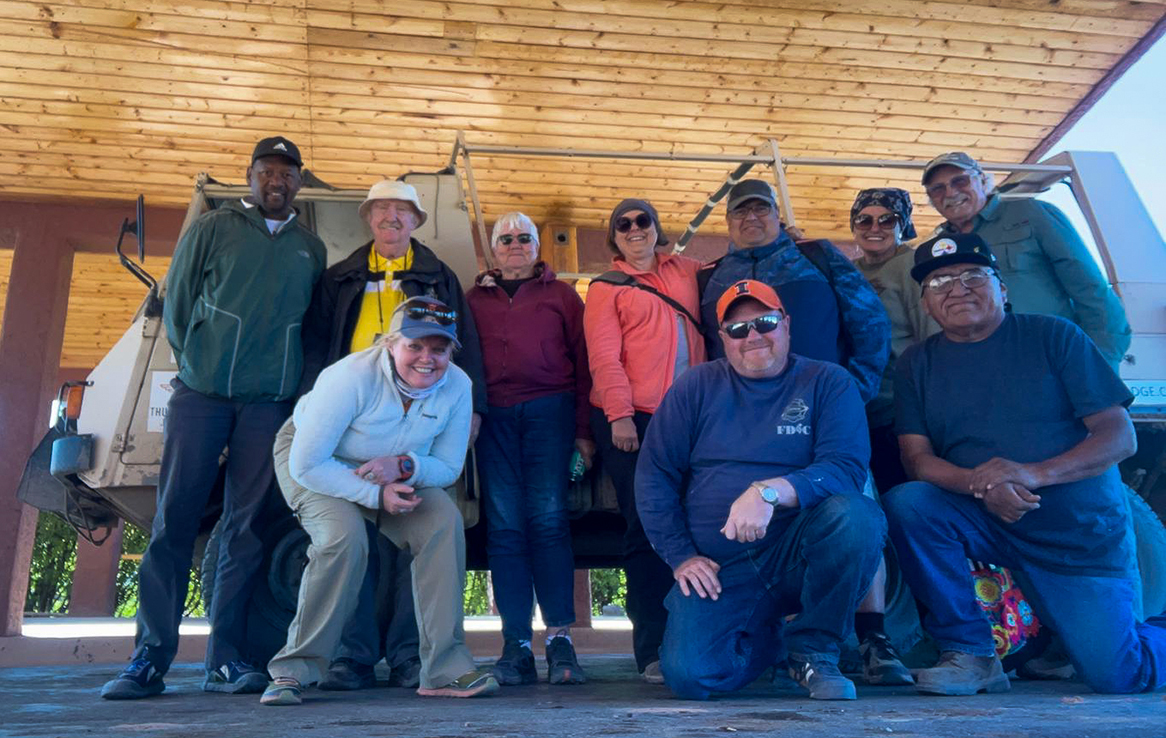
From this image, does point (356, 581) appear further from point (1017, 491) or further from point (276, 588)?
point (1017, 491)

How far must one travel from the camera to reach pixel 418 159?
8562 mm

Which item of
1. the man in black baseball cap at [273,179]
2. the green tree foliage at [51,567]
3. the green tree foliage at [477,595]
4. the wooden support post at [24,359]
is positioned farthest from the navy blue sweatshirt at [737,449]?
the green tree foliage at [51,567]

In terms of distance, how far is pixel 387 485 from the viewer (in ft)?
11.2

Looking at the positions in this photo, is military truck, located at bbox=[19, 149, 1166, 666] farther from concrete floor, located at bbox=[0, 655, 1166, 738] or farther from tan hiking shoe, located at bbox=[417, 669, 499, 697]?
tan hiking shoe, located at bbox=[417, 669, 499, 697]

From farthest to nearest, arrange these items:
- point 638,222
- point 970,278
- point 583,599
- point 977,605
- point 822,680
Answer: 1. point 583,599
2. point 638,222
3. point 970,278
4. point 977,605
5. point 822,680

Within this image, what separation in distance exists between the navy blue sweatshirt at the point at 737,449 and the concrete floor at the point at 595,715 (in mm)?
560

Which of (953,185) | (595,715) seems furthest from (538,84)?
(595,715)

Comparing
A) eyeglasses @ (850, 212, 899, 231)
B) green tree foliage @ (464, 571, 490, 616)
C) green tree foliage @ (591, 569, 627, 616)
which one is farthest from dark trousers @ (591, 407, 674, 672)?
green tree foliage @ (591, 569, 627, 616)

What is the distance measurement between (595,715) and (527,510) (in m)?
1.38

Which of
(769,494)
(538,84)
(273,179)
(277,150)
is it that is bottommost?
(769,494)

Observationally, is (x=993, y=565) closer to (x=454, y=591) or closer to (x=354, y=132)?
(x=454, y=591)

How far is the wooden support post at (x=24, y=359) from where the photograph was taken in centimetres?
810

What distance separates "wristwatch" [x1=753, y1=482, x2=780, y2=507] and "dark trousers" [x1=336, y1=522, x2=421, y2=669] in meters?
1.42

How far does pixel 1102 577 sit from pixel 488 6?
553 cm
